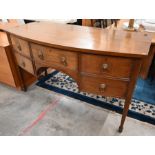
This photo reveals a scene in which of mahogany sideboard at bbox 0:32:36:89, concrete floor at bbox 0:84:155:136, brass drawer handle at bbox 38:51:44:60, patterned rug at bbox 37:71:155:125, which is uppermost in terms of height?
brass drawer handle at bbox 38:51:44:60

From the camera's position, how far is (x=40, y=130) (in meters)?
1.33

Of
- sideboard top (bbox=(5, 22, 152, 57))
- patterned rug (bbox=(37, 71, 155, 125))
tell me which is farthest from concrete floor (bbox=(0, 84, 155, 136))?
sideboard top (bbox=(5, 22, 152, 57))

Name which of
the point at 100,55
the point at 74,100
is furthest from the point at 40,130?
the point at 100,55

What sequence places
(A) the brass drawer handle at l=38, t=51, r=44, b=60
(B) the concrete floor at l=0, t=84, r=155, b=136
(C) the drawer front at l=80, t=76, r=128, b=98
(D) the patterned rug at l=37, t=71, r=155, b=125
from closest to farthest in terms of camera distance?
(C) the drawer front at l=80, t=76, r=128, b=98, (A) the brass drawer handle at l=38, t=51, r=44, b=60, (B) the concrete floor at l=0, t=84, r=155, b=136, (D) the patterned rug at l=37, t=71, r=155, b=125

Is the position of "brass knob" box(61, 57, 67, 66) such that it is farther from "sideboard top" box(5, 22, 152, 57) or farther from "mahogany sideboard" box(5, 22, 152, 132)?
"sideboard top" box(5, 22, 152, 57)

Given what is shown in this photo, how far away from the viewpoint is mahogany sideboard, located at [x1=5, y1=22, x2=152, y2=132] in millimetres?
909

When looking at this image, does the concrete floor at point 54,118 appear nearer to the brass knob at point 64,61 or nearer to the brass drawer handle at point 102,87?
the brass drawer handle at point 102,87

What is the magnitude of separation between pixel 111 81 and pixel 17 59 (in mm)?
1035

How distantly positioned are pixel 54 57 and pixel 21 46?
1.34 feet

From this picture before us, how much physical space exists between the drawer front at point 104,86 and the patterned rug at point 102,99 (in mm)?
507

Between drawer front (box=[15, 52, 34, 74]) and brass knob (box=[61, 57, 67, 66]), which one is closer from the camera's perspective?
brass knob (box=[61, 57, 67, 66])

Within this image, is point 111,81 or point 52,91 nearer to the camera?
point 111,81

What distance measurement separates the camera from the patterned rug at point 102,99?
1.44m
